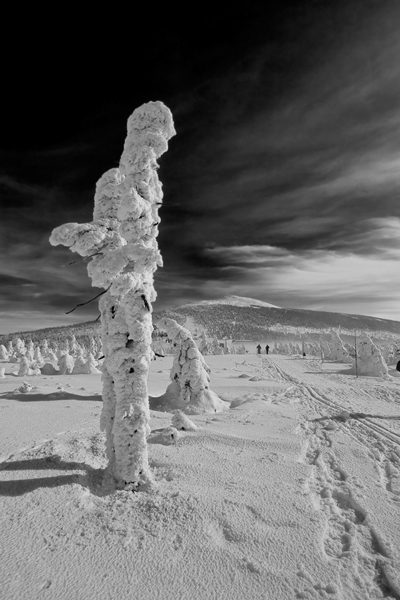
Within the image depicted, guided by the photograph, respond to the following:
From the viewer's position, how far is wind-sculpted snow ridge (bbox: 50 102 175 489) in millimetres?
5379

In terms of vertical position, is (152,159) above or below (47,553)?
above

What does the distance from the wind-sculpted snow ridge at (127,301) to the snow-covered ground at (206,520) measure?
814 millimetres

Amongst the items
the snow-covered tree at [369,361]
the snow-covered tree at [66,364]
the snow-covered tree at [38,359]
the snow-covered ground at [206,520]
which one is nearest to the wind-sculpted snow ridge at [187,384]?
the snow-covered ground at [206,520]

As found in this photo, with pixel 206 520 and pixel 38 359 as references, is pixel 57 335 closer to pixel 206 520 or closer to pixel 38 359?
pixel 38 359

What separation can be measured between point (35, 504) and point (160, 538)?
7.10ft

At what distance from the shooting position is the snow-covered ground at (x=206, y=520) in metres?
3.42

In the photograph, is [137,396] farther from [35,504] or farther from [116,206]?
[116,206]

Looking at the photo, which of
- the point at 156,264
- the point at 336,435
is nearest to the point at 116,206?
the point at 156,264

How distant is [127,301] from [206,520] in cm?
379

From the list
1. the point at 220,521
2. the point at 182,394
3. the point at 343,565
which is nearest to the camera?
the point at 343,565

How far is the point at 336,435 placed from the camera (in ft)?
29.1

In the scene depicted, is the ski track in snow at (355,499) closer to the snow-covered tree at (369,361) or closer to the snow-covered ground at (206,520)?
the snow-covered ground at (206,520)

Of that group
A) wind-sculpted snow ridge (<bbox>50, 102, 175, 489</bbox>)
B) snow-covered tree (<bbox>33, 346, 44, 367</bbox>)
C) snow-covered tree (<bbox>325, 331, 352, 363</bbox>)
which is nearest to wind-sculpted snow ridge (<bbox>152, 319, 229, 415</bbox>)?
wind-sculpted snow ridge (<bbox>50, 102, 175, 489</bbox>)

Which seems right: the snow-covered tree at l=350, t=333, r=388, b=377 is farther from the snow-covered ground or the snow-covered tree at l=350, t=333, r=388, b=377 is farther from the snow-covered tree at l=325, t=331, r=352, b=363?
the snow-covered ground
